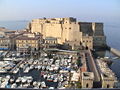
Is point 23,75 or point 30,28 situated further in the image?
point 30,28

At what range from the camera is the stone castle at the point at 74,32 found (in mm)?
10387

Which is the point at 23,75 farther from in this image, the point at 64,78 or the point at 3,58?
the point at 3,58

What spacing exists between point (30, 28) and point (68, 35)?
369 centimetres

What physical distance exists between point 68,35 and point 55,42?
778 mm

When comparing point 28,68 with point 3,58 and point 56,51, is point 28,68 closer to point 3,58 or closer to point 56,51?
point 3,58

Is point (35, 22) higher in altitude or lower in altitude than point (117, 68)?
higher

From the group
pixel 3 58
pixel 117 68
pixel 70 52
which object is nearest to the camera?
pixel 117 68

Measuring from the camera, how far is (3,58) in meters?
8.14

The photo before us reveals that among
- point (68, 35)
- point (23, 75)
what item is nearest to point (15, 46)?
point (68, 35)

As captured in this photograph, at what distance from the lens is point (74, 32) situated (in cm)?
1087

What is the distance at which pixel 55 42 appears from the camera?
10.7 metres

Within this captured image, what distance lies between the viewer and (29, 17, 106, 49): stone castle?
34.1ft

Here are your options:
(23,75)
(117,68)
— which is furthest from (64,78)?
(117,68)

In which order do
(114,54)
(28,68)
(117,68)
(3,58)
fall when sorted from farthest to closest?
(114,54) < (3,58) < (117,68) < (28,68)
